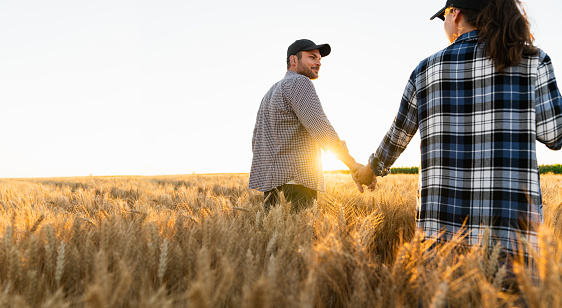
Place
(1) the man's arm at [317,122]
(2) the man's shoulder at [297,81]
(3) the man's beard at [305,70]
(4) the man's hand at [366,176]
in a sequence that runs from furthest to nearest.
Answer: (3) the man's beard at [305,70] → (2) the man's shoulder at [297,81] → (1) the man's arm at [317,122] → (4) the man's hand at [366,176]

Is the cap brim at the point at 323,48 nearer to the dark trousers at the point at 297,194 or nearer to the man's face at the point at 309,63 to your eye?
the man's face at the point at 309,63

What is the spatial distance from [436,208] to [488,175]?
0.87 feet

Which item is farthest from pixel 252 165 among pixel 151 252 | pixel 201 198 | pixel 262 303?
pixel 262 303

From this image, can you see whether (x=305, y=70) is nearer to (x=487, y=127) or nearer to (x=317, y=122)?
(x=317, y=122)

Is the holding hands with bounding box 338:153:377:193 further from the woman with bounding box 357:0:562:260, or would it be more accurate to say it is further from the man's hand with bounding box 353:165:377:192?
the woman with bounding box 357:0:562:260

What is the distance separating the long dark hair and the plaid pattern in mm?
1265

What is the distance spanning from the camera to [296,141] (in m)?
2.88

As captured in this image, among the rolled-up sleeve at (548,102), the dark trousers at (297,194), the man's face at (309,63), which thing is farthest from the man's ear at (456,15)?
the dark trousers at (297,194)

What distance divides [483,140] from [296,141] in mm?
1544

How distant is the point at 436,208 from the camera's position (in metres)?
1.61

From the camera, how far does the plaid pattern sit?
105 inches

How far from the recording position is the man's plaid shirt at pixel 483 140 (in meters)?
1.47

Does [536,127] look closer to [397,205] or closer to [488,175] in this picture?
[488,175]

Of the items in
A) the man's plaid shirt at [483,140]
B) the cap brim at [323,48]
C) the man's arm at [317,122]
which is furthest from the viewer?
the cap brim at [323,48]
